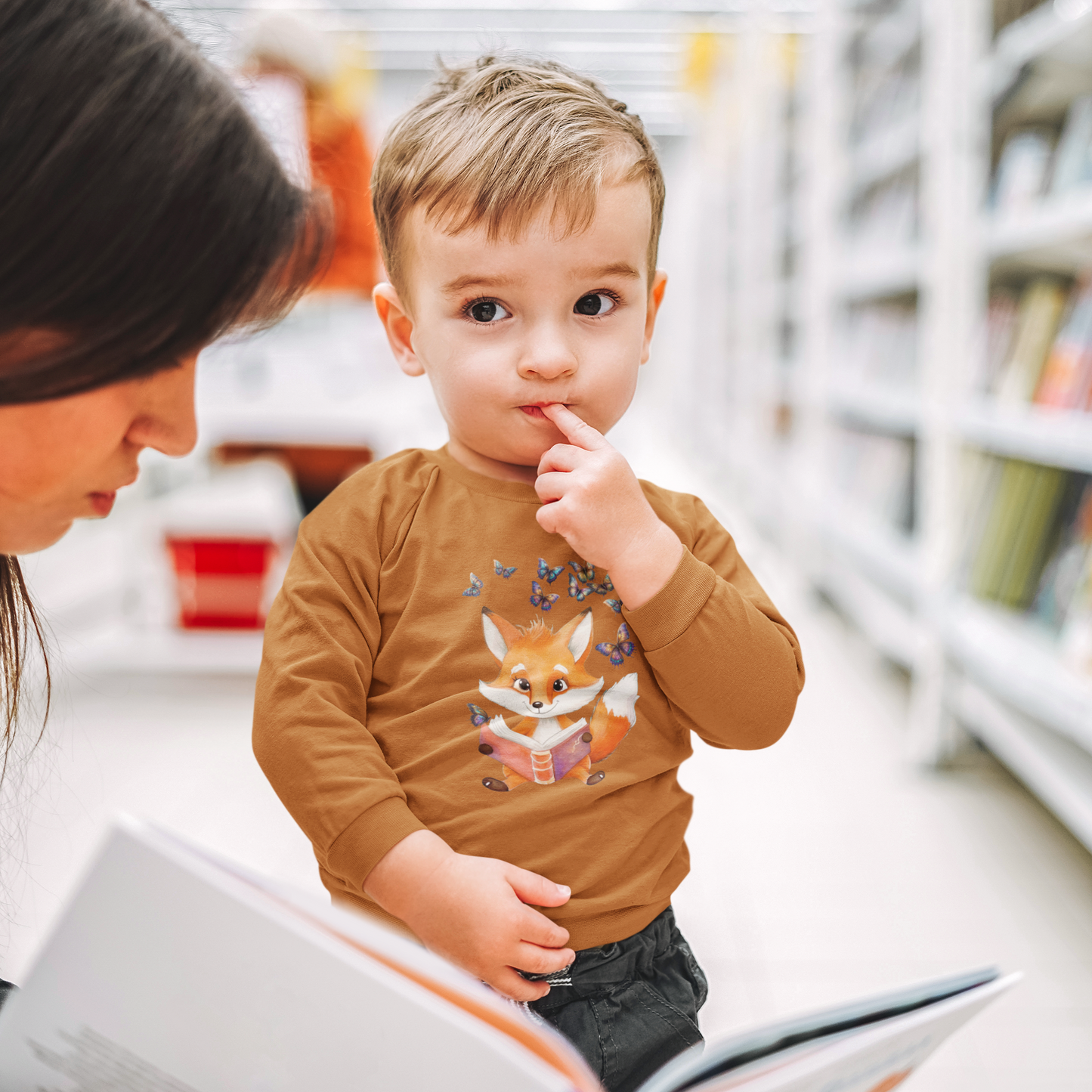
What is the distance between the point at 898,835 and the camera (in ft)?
5.74

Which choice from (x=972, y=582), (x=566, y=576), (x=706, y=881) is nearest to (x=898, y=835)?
(x=706, y=881)

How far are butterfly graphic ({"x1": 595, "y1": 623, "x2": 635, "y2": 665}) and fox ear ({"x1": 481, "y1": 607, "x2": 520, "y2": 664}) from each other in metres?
0.06

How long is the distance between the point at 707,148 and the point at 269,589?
192 inches

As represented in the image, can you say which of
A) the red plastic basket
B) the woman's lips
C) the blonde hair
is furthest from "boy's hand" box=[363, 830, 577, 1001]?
the red plastic basket

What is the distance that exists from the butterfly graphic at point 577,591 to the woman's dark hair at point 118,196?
256 mm

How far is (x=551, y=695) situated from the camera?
2.08 feet

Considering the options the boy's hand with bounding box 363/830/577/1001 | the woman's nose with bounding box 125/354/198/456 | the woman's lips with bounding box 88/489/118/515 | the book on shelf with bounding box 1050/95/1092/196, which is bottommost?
the boy's hand with bounding box 363/830/577/1001

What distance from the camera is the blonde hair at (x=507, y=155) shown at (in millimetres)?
585

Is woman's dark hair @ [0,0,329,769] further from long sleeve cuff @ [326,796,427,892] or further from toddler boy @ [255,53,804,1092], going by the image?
long sleeve cuff @ [326,796,427,892]

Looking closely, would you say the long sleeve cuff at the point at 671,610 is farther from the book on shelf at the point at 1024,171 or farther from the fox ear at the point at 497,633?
the book on shelf at the point at 1024,171

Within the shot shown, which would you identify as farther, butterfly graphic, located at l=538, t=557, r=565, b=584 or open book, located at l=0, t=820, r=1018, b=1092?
butterfly graphic, located at l=538, t=557, r=565, b=584

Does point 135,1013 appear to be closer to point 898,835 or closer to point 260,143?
point 260,143

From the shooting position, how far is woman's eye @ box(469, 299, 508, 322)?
0.61 m

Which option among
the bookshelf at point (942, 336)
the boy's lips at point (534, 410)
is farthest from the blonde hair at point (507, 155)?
the bookshelf at point (942, 336)
